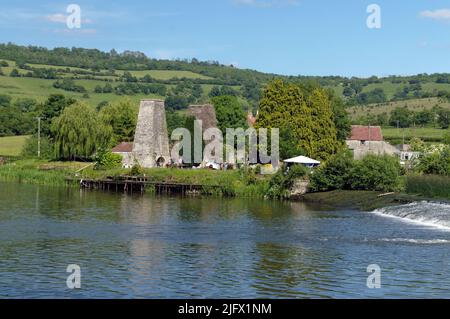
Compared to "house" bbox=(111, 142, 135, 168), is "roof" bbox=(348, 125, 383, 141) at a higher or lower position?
higher

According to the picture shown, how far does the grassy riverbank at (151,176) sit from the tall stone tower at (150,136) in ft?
18.4

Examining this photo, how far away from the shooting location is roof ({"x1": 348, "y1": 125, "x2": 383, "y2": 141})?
96.9m

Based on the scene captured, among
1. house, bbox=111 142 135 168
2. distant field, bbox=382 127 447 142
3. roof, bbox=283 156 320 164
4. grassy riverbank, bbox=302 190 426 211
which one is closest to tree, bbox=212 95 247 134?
house, bbox=111 142 135 168

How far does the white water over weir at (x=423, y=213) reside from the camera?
42.7 meters

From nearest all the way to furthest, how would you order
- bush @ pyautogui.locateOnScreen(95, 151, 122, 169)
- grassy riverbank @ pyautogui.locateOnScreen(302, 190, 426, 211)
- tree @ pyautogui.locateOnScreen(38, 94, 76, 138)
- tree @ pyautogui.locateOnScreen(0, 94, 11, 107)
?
1. grassy riverbank @ pyautogui.locateOnScreen(302, 190, 426, 211)
2. bush @ pyautogui.locateOnScreen(95, 151, 122, 169)
3. tree @ pyautogui.locateOnScreen(38, 94, 76, 138)
4. tree @ pyautogui.locateOnScreen(0, 94, 11, 107)

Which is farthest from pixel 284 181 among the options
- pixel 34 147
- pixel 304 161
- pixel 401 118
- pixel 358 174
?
pixel 401 118

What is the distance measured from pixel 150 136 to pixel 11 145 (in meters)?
33.8

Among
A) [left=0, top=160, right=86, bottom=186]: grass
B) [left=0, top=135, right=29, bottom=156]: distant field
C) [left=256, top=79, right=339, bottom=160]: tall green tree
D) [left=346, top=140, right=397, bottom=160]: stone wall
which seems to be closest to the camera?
[left=256, top=79, right=339, bottom=160]: tall green tree

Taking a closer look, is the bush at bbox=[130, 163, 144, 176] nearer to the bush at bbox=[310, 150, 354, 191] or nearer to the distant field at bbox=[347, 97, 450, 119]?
the bush at bbox=[310, 150, 354, 191]

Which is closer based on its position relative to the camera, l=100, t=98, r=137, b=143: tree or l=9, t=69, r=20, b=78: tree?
l=100, t=98, r=137, b=143: tree

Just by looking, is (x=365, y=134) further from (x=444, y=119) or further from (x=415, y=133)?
(x=444, y=119)

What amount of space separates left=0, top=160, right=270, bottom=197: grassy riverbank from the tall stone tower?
A: 560 cm

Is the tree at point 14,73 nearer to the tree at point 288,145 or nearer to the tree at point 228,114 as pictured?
the tree at point 228,114
